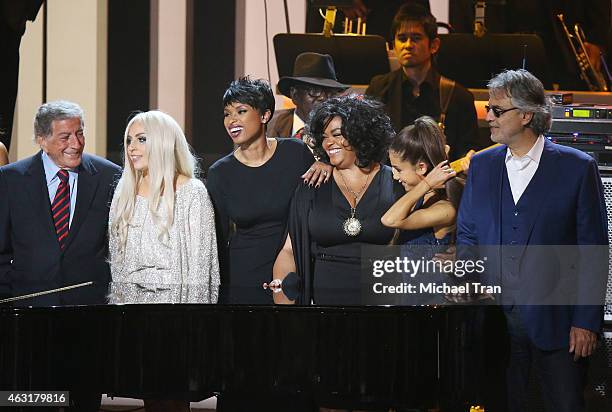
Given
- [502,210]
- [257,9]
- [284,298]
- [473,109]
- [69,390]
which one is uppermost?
[257,9]

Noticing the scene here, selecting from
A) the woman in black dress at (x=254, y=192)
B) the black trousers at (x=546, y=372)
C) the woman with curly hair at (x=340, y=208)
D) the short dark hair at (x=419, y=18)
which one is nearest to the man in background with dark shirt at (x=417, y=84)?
the short dark hair at (x=419, y=18)

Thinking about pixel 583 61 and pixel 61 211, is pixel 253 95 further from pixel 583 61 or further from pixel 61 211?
pixel 583 61

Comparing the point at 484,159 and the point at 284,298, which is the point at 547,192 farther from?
the point at 284,298

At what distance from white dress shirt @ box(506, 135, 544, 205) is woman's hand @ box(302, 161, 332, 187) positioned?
0.88 meters

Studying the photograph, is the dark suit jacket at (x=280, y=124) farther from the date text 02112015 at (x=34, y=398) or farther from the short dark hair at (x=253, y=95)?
the date text 02112015 at (x=34, y=398)

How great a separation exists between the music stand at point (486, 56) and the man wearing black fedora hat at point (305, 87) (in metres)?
0.55

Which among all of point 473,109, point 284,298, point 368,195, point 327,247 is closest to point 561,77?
point 473,109

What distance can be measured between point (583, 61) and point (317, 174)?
1.47 metres

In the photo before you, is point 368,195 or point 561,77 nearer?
point 368,195

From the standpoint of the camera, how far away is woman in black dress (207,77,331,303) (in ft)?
15.6

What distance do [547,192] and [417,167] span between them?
0.90 meters

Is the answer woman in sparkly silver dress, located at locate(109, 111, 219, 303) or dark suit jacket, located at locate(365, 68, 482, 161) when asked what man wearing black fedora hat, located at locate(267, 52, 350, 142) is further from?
woman in sparkly silver dress, located at locate(109, 111, 219, 303)

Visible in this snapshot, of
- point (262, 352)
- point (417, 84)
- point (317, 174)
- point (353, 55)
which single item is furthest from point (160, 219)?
point (417, 84)

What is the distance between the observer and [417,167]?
195 inches
